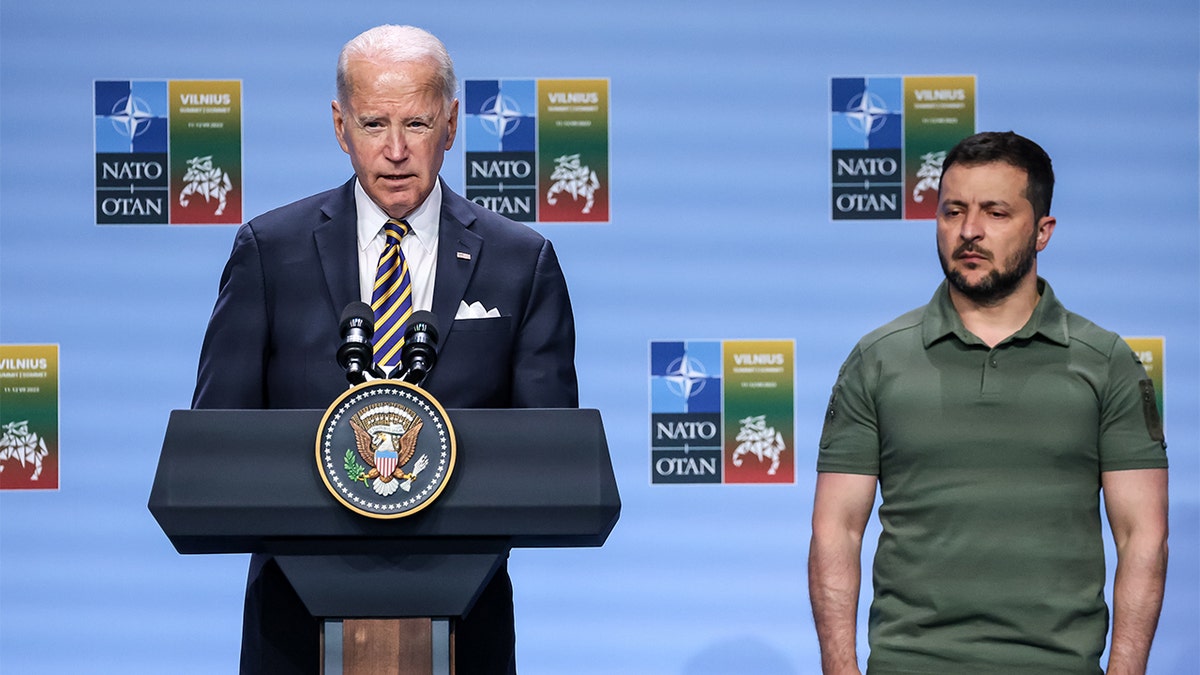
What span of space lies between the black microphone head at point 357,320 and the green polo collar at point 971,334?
1.01 meters

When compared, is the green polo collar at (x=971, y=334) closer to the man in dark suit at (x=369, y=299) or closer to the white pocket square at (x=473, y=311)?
the man in dark suit at (x=369, y=299)

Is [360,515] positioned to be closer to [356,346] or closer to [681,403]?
[356,346]

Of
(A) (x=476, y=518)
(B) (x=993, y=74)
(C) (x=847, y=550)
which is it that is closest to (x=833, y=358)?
(B) (x=993, y=74)


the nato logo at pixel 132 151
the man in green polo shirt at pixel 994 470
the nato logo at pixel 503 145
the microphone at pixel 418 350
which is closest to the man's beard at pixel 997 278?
the man in green polo shirt at pixel 994 470

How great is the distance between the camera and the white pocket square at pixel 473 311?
78.6 inches

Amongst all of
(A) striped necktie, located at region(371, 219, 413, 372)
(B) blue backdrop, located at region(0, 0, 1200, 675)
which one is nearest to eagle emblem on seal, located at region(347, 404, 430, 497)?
(A) striped necktie, located at region(371, 219, 413, 372)

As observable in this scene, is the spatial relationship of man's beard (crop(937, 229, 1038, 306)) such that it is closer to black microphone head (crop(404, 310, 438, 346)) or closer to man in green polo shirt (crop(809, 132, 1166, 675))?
man in green polo shirt (crop(809, 132, 1166, 675))

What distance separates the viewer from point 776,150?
374 centimetres

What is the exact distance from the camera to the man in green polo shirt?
2.20 m

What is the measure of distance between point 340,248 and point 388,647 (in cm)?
66

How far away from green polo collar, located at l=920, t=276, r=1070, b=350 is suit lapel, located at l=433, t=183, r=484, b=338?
0.76 m

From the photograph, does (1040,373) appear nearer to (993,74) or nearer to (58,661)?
(993,74)

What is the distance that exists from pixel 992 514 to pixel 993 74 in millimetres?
1860

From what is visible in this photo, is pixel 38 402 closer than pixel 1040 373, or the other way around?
pixel 1040 373
